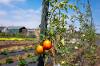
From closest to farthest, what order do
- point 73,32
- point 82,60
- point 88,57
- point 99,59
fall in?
point 73,32 → point 82,60 → point 88,57 → point 99,59

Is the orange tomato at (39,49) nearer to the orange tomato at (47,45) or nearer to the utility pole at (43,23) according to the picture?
the orange tomato at (47,45)

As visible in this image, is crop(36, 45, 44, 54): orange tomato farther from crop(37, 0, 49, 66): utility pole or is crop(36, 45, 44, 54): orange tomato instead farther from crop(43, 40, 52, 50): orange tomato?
crop(37, 0, 49, 66): utility pole

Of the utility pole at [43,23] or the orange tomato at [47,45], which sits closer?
the orange tomato at [47,45]

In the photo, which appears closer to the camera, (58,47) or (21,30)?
(58,47)

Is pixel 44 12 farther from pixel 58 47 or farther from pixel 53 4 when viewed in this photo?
pixel 58 47

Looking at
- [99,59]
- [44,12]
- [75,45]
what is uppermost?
[44,12]

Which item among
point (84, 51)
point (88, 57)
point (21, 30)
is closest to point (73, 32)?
point (84, 51)

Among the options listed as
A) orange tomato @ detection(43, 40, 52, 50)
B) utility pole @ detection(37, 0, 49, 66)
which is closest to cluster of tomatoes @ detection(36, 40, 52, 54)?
orange tomato @ detection(43, 40, 52, 50)

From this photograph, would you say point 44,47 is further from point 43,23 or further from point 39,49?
point 43,23

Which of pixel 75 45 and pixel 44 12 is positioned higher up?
pixel 44 12

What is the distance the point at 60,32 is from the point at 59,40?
16 cm

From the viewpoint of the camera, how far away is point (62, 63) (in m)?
7.39

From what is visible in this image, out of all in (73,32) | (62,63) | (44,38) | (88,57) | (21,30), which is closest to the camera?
(44,38)

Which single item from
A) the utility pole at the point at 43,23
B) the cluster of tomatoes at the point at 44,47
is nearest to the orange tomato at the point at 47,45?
the cluster of tomatoes at the point at 44,47
